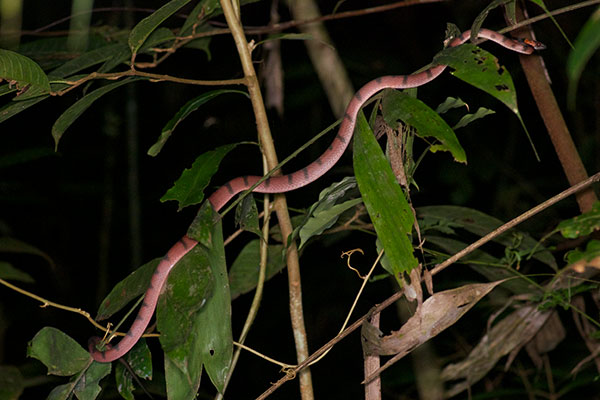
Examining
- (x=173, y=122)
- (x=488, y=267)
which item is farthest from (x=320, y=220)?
(x=488, y=267)

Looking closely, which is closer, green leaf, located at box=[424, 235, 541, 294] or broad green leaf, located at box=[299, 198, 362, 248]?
broad green leaf, located at box=[299, 198, 362, 248]

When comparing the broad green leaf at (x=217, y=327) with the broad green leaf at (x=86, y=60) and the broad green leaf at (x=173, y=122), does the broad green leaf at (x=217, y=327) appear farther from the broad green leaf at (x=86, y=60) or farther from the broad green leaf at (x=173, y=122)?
the broad green leaf at (x=86, y=60)

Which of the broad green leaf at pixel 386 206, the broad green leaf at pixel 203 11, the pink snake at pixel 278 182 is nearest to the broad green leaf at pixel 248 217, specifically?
the pink snake at pixel 278 182

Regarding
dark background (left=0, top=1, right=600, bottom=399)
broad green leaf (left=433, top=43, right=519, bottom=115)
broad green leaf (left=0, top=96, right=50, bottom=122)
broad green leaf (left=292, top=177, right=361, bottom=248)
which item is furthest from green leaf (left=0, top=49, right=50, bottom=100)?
dark background (left=0, top=1, right=600, bottom=399)

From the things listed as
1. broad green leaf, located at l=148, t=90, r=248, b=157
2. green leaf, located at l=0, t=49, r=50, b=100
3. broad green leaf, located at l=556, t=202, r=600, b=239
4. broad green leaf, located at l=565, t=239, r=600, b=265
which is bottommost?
broad green leaf, located at l=565, t=239, r=600, b=265

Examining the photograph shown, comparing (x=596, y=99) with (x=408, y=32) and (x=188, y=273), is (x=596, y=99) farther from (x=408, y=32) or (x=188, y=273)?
(x=188, y=273)

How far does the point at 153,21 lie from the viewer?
1470mm

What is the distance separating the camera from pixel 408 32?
14.2 ft

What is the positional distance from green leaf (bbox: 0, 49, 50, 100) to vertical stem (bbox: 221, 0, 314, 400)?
47 cm

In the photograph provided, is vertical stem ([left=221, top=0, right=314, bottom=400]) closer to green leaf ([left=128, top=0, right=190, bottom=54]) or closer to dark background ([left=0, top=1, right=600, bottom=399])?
green leaf ([left=128, top=0, right=190, bottom=54])

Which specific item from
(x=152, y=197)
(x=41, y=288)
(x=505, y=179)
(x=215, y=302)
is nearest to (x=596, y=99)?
(x=505, y=179)

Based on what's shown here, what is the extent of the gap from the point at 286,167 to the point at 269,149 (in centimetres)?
217

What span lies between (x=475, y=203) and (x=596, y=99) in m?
1.00

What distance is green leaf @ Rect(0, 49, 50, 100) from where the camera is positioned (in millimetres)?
1332
